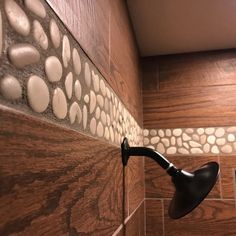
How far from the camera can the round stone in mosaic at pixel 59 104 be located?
0.32 metres

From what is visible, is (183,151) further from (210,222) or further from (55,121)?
(55,121)

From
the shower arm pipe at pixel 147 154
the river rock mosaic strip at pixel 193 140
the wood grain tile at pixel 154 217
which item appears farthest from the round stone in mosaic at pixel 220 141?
the shower arm pipe at pixel 147 154

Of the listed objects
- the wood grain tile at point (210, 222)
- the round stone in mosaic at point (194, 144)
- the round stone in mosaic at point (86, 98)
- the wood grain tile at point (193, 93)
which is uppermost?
the wood grain tile at point (193, 93)

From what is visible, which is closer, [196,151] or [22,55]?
[22,55]

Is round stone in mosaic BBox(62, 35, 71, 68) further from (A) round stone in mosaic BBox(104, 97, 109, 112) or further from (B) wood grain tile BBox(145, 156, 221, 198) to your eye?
(B) wood grain tile BBox(145, 156, 221, 198)

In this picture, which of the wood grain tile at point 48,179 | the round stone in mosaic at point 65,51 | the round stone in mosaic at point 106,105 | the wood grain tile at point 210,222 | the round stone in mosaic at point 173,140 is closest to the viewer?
the wood grain tile at point 48,179

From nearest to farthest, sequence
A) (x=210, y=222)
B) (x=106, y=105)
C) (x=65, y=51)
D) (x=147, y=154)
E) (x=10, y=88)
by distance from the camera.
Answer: (x=10, y=88)
(x=65, y=51)
(x=106, y=105)
(x=147, y=154)
(x=210, y=222)

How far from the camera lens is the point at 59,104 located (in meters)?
0.33

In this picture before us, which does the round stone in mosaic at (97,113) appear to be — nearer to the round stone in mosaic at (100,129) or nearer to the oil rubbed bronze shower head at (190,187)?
the round stone in mosaic at (100,129)

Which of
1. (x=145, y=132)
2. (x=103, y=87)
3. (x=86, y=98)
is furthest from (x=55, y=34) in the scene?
(x=145, y=132)

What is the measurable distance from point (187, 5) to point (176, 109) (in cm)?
50

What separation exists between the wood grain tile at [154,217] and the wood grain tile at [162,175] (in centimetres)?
4

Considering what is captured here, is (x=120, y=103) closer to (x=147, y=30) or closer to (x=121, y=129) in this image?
(x=121, y=129)

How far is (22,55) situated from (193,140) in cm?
110
